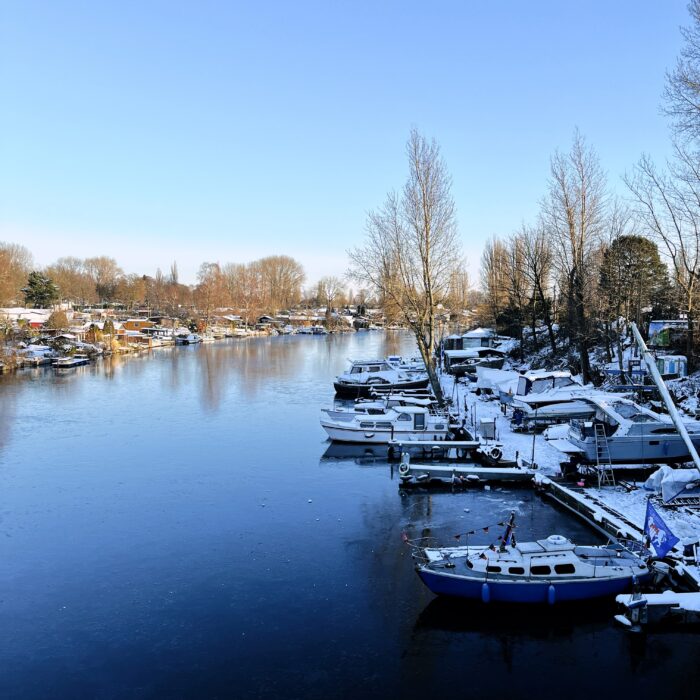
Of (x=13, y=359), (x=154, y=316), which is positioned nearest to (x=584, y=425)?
(x=13, y=359)

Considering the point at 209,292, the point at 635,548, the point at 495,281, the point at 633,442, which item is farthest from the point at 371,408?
the point at 209,292

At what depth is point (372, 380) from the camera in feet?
125

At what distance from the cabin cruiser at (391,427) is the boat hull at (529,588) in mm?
12196

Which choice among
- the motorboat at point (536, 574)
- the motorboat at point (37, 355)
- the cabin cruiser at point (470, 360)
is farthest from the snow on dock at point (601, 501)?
the motorboat at point (37, 355)

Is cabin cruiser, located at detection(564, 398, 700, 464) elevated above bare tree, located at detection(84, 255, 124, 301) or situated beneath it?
situated beneath

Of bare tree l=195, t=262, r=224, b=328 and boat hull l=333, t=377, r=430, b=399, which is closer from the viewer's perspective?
boat hull l=333, t=377, r=430, b=399

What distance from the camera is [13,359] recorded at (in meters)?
54.5

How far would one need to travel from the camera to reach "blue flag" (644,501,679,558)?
12.2 m

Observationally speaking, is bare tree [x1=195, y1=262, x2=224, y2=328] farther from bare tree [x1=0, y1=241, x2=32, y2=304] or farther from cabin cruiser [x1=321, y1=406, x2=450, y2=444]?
cabin cruiser [x1=321, y1=406, x2=450, y2=444]

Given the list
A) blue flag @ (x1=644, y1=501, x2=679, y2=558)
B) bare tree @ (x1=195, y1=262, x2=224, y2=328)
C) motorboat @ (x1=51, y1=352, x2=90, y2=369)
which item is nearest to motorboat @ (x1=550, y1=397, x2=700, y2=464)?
blue flag @ (x1=644, y1=501, x2=679, y2=558)

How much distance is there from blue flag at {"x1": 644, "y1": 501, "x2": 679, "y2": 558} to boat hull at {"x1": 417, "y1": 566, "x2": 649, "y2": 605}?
0.91 metres

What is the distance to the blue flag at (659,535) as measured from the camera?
40.1 ft

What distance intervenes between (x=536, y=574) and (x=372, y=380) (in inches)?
1044

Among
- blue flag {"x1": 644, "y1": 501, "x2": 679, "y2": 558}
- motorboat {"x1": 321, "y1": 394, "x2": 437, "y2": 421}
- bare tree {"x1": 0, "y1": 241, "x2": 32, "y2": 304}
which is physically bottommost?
blue flag {"x1": 644, "y1": 501, "x2": 679, "y2": 558}
